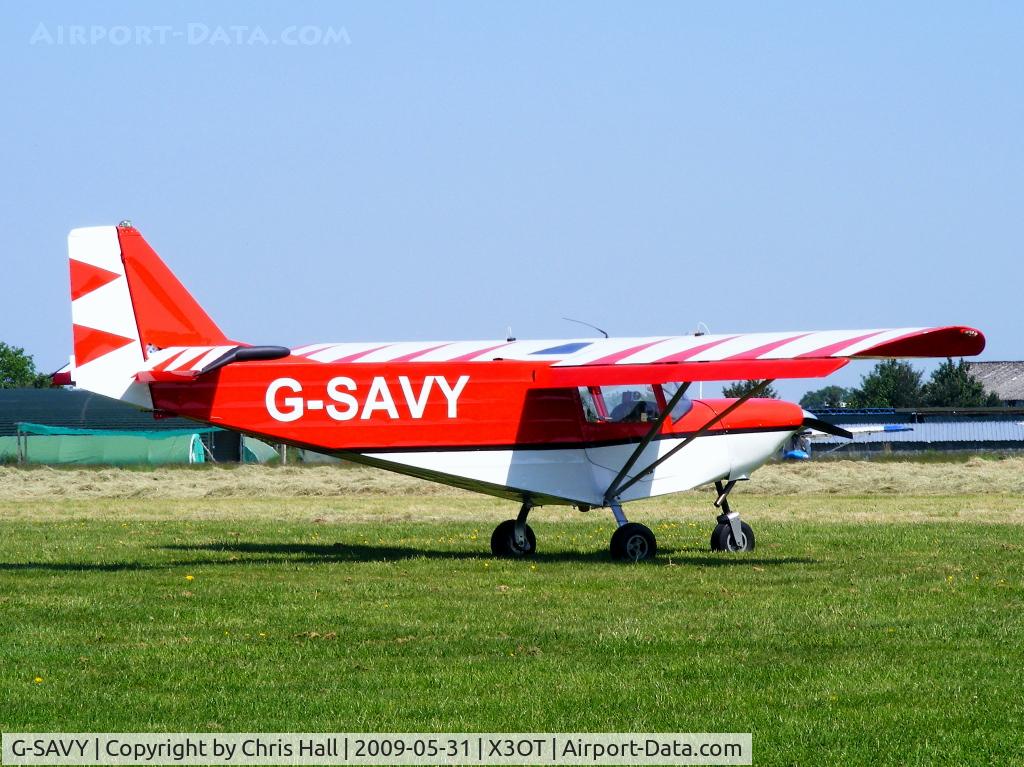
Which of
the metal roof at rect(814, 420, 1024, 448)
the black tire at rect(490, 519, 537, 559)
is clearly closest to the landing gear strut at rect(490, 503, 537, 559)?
the black tire at rect(490, 519, 537, 559)

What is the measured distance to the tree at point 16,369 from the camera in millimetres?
95938

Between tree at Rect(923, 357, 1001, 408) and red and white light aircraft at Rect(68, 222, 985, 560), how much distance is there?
68.3 metres

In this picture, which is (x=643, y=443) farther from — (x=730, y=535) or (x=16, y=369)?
(x=16, y=369)

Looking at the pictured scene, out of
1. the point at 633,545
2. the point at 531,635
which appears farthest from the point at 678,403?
the point at 531,635

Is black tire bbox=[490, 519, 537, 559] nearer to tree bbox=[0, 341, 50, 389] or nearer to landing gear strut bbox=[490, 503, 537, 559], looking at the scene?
landing gear strut bbox=[490, 503, 537, 559]

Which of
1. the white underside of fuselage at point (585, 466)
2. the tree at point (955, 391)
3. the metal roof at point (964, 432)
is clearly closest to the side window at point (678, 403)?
Answer: the white underside of fuselage at point (585, 466)

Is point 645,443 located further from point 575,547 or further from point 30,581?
point 30,581

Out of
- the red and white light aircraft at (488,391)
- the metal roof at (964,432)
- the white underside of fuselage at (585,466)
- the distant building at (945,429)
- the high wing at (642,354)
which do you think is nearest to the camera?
the high wing at (642,354)

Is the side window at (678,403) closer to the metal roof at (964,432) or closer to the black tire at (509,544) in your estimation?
the black tire at (509,544)

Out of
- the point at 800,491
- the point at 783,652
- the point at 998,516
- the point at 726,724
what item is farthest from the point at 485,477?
the point at 800,491

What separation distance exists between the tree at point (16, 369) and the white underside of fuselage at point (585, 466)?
85013mm

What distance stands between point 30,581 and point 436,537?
6.66 m

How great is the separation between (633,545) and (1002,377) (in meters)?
78.7

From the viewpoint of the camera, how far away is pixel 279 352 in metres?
15.1
